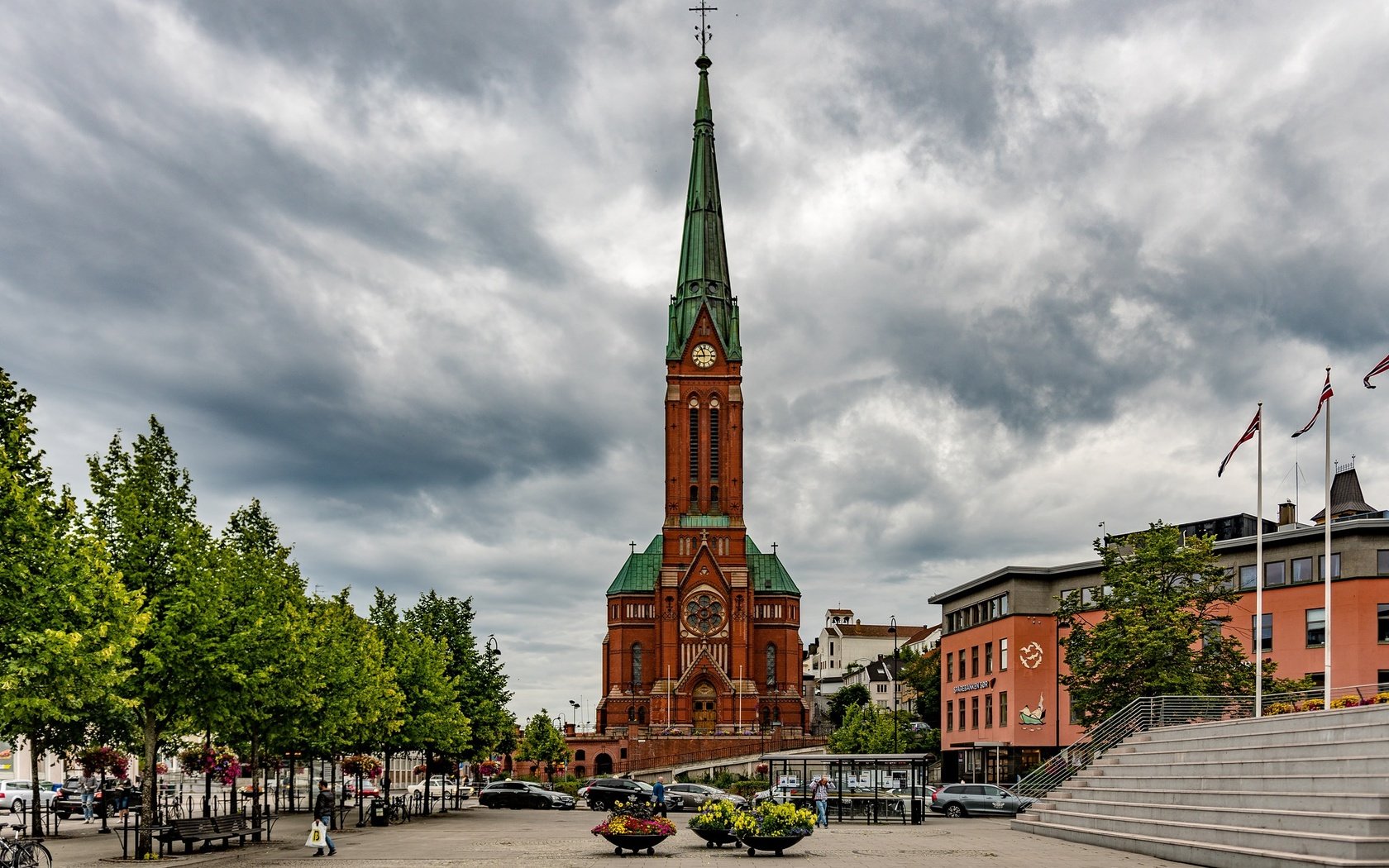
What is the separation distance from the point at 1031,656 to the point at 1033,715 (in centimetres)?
294

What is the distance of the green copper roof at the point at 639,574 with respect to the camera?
12762 cm

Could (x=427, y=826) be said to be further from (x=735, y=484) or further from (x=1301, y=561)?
(x=735, y=484)

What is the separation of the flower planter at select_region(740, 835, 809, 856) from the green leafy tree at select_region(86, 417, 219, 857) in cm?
1261

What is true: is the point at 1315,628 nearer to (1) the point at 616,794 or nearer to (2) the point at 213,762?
(1) the point at 616,794

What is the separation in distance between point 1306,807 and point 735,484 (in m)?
99.6

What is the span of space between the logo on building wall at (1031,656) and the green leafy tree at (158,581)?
45.0m

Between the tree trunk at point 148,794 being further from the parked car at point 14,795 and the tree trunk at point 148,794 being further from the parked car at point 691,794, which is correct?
the parked car at point 691,794

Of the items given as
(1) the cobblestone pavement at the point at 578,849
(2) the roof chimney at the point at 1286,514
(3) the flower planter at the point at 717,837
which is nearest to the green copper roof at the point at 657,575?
(2) the roof chimney at the point at 1286,514

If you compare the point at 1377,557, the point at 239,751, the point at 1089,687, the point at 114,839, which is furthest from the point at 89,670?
the point at 1377,557

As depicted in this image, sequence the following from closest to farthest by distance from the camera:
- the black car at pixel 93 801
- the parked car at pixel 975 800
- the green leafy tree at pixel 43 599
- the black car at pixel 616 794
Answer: the green leafy tree at pixel 43 599 → the black car at pixel 93 801 → the parked car at pixel 975 800 → the black car at pixel 616 794

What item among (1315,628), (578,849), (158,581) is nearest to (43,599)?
(158,581)

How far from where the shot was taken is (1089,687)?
47094mm

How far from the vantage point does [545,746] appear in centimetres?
10788

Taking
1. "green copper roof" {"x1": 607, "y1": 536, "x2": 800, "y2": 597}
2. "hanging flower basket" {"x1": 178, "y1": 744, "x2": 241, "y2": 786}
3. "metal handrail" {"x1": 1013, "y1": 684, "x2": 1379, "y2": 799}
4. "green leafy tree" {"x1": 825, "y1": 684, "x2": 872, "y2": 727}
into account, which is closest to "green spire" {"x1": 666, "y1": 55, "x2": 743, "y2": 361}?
"green copper roof" {"x1": 607, "y1": 536, "x2": 800, "y2": 597}
